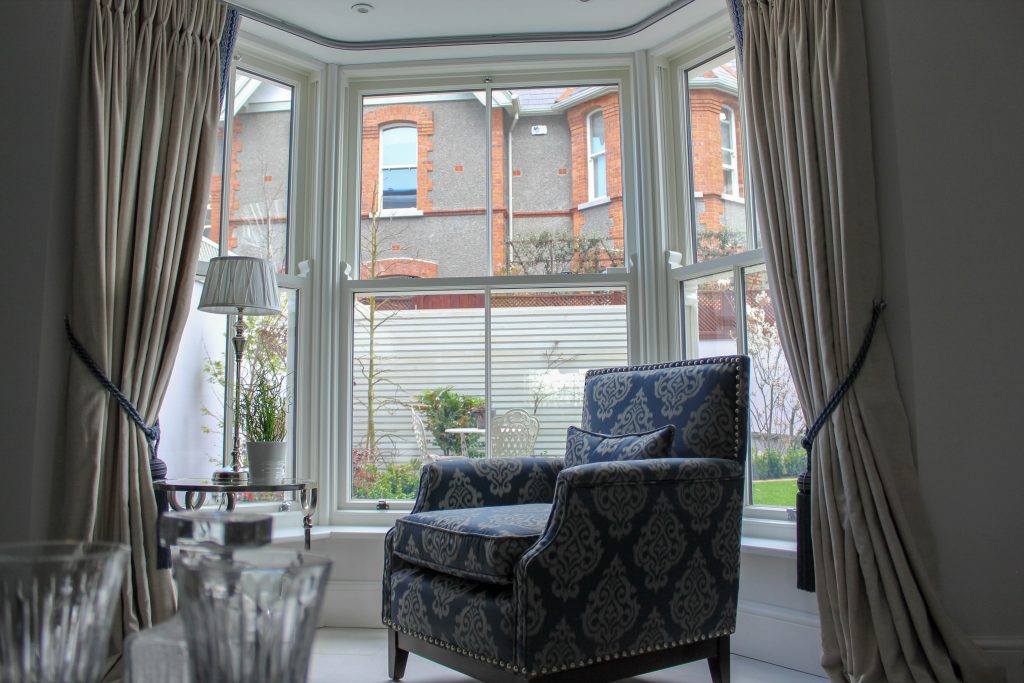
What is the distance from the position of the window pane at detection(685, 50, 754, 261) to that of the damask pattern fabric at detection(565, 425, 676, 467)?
3.70ft

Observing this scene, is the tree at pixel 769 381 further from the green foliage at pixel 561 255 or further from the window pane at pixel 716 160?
the green foliage at pixel 561 255

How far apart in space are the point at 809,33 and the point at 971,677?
2.10 meters

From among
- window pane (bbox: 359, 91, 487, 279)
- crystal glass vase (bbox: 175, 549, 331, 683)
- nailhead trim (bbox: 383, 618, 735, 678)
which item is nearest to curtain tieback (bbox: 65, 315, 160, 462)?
nailhead trim (bbox: 383, 618, 735, 678)

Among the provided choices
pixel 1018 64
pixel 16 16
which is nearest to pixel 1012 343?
pixel 1018 64

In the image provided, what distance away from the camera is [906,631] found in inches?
88.9

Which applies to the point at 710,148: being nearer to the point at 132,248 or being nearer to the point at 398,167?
the point at 398,167

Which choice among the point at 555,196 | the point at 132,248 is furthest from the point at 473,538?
the point at 555,196

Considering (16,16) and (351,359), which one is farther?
(351,359)

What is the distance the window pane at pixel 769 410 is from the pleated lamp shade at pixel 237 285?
1.94 meters

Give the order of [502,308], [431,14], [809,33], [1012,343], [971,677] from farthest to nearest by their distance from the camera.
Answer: [502,308] → [431,14] → [809,33] → [1012,343] → [971,677]

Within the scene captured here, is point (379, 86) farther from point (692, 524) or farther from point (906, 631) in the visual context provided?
point (906, 631)

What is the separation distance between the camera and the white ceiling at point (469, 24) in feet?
11.0

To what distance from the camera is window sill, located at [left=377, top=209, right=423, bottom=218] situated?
12.5 ft

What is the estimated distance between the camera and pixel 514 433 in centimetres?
362
